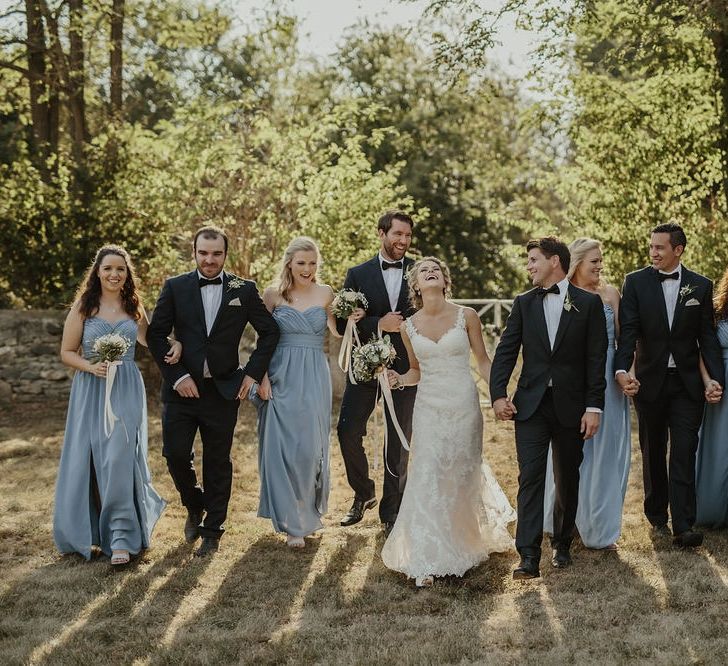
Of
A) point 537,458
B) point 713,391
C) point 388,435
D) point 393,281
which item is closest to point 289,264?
point 393,281

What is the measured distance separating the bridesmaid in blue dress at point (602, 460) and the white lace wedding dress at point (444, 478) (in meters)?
0.59

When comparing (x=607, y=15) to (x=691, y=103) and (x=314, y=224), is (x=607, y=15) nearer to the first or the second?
(x=691, y=103)

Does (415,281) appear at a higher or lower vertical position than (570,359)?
higher

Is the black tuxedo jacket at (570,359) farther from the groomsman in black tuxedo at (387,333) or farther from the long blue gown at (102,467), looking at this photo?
the long blue gown at (102,467)

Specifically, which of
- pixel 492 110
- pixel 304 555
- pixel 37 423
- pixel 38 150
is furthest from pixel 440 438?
pixel 492 110

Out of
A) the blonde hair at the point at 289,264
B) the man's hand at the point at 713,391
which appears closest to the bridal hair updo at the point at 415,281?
the blonde hair at the point at 289,264

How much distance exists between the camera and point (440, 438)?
583 centimetres

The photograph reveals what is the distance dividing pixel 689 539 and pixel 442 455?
5.70 feet

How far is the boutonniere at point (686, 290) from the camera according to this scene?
6238mm

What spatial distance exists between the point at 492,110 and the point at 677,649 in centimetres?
2769

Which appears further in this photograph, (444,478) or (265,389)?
(265,389)

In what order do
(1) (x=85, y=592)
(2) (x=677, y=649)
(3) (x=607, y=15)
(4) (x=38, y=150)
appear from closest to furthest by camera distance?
(2) (x=677, y=649), (1) (x=85, y=592), (3) (x=607, y=15), (4) (x=38, y=150)

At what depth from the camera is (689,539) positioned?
20.2 ft

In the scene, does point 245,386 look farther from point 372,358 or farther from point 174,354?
point 372,358
